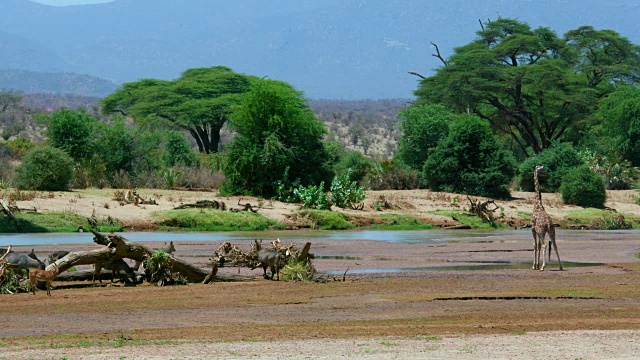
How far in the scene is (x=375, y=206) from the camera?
149 feet

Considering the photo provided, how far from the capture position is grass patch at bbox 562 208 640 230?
45.6m

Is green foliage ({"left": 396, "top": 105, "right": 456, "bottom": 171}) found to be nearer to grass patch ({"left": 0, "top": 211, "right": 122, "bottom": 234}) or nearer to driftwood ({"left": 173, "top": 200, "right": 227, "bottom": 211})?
driftwood ({"left": 173, "top": 200, "right": 227, "bottom": 211})

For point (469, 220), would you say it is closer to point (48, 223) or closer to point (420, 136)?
point (420, 136)

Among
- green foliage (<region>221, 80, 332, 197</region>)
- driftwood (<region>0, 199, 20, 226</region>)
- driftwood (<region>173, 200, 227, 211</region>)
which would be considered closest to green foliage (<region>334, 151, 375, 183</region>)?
green foliage (<region>221, 80, 332, 197</region>)

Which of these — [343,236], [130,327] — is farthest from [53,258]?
[343,236]

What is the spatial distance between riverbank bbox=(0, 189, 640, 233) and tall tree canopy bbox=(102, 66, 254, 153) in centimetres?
2773

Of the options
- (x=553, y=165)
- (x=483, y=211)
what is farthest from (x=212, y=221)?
(x=553, y=165)

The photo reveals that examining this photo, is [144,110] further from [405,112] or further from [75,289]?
[75,289]

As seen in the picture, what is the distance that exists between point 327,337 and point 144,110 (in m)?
69.5

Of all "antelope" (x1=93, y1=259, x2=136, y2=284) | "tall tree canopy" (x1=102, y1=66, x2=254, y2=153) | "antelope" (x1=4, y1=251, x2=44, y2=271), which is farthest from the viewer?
"tall tree canopy" (x1=102, y1=66, x2=254, y2=153)

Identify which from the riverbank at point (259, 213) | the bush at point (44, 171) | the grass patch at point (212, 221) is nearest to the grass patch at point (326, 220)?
the riverbank at point (259, 213)

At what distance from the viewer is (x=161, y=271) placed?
21.1 m

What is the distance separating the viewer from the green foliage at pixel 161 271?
20862mm

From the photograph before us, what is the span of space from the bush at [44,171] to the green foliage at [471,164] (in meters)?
17.9
